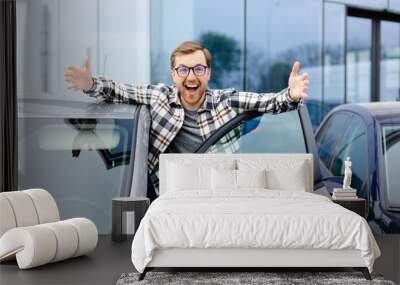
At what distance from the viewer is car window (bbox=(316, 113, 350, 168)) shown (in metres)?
7.47

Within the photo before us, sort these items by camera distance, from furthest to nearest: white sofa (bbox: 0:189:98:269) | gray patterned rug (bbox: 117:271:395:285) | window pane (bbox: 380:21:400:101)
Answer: window pane (bbox: 380:21:400:101) → white sofa (bbox: 0:189:98:269) → gray patterned rug (bbox: 117:271:395:285)

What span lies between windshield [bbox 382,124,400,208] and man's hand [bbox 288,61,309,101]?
0.98 metres

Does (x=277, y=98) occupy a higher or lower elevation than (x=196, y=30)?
lower

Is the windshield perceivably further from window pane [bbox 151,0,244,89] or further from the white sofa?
the white sofa

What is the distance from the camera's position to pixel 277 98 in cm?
740

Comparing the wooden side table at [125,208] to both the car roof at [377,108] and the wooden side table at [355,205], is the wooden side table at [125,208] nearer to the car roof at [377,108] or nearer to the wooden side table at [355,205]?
the wooden side table at [355,205]

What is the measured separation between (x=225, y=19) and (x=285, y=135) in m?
1.39

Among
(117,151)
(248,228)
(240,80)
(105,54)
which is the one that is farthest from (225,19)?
(248,228)

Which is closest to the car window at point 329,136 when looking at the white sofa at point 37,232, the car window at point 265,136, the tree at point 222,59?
the car window at point 265,136

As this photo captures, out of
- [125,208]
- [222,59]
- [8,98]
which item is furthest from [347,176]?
[8,98]

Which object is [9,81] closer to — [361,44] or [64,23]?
[64,23]

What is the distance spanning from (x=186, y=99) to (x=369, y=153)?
2.02m

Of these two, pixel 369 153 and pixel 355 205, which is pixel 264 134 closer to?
pixel 369 153

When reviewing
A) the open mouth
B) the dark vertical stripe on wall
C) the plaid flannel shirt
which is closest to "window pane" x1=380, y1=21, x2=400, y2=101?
the plaid flannel shirt
